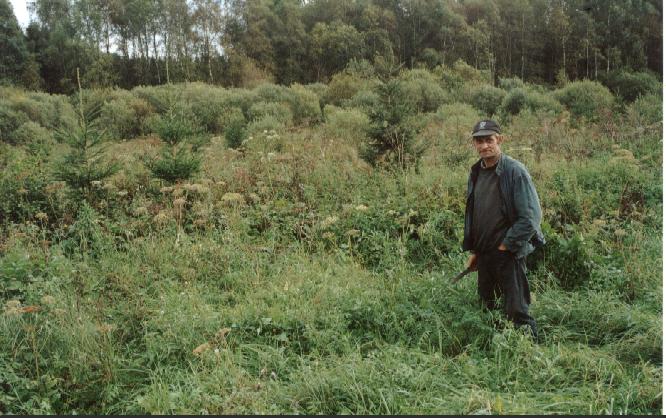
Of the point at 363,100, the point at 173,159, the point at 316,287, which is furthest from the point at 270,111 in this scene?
the point at 316,287

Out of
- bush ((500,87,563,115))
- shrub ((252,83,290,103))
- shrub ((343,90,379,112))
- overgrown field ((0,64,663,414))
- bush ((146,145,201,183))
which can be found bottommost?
overgrown field ((0,64,663,414))

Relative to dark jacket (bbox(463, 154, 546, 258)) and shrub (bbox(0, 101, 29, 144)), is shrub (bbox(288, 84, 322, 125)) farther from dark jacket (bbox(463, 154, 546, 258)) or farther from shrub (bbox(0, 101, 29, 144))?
dark jacket (bbox(463, 154, 546, 258))

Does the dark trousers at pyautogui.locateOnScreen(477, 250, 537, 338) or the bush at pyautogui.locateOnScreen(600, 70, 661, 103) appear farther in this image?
the bush at pyautogui.locateOnScreen(600, 70, 661, 103)

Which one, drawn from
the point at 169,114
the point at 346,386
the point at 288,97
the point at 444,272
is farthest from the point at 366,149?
the point at 288,97

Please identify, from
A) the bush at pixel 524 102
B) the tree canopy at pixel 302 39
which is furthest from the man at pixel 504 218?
the tree canopy at pixel 302 39

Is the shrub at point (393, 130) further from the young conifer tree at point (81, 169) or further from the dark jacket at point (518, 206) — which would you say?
the dark jacket at point (518, 206)

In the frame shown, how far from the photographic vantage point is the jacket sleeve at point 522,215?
4.11 m

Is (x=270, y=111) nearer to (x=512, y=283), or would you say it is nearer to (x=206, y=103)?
(x=206, y=103)

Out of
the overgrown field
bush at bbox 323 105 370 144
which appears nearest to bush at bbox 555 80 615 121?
bush at bbox 323 105 370 144

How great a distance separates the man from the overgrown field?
0.30m

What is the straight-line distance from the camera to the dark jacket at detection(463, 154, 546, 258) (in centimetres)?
411

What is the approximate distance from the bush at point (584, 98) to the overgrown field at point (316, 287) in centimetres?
902

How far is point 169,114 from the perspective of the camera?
8.49m

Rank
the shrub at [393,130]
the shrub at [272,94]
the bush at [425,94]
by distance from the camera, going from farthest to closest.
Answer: the bush at [425,94]
the shrub at [272,94]
the shrub at [393,130]
